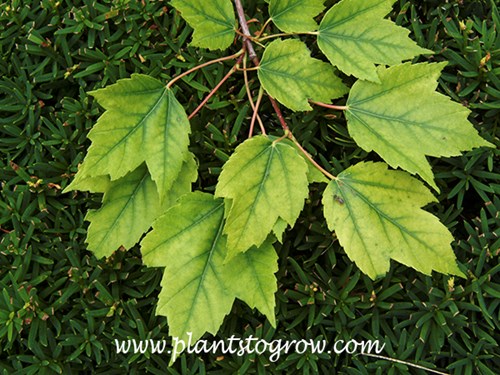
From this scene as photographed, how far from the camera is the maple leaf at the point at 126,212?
3.60 feet

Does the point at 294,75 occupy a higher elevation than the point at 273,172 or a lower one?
higher

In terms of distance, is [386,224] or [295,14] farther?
[295,14]

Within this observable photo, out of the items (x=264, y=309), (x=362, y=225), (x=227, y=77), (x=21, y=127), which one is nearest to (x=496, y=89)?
(x=362, y=225)

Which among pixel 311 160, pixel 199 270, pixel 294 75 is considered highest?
pixel 294 75

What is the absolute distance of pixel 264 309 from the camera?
1.02 meters

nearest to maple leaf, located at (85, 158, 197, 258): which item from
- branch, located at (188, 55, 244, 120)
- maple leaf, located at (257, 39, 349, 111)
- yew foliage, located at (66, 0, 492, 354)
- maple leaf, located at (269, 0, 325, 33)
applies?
yew foliage, located at (66, 0, 492, 354)

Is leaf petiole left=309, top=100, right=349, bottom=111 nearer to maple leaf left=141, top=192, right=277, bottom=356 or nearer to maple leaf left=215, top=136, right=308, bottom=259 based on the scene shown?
maple leaf left=215, top=136, right=308, bottom=259

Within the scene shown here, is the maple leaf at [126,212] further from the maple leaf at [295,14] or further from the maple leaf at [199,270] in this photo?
the maple leaf at [295,14]

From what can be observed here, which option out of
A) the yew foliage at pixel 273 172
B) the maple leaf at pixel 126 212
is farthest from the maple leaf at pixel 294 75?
the maple leaf at pixel 126 212

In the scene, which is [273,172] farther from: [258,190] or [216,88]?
[216,88]

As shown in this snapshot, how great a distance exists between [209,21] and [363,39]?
0.29 meters

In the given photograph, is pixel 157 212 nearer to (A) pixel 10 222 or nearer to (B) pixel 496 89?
(A) pixel 10 222

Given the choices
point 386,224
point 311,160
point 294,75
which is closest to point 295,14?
point 294,75

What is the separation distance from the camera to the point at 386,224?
102cm
